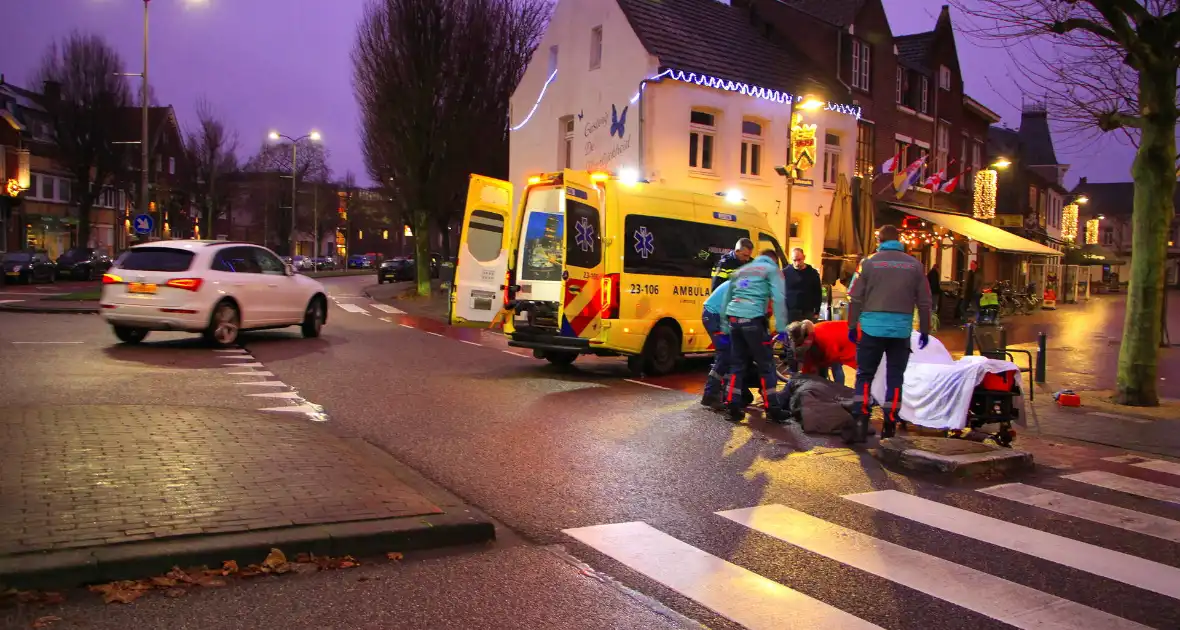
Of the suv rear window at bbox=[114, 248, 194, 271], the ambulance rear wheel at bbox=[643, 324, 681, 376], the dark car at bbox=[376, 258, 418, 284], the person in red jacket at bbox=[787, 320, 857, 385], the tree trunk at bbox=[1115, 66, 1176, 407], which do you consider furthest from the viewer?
the dark car at bbox=[376, 258, 418, 284]

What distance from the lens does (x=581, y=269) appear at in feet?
38.4

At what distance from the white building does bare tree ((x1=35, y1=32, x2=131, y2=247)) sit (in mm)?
29617

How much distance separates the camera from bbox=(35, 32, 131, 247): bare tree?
4562 cm

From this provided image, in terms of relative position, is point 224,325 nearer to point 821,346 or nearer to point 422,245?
point 821,346

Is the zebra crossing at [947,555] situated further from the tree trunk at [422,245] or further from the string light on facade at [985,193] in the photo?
the tree trunk at [422,245]

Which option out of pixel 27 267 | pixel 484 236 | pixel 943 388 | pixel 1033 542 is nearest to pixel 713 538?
pixel 1033 542

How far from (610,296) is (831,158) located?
16470 mm

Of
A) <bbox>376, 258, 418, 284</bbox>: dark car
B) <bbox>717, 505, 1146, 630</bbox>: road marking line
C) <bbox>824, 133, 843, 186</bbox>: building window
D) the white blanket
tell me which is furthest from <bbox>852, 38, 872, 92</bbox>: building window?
<bbox>376, 258, 418, 284</bbox>: dark car

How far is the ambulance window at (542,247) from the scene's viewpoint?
41.3ft

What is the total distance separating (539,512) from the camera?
544 cm

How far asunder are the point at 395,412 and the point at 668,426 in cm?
262

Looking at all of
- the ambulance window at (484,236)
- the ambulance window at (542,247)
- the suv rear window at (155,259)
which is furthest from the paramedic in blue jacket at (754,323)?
the suv rear window at (155,259)

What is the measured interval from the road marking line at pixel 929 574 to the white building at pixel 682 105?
1610cm

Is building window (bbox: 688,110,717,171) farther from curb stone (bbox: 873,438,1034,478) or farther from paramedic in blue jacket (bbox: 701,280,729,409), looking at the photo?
curb stone (bbox: 873,438,1034,478)
